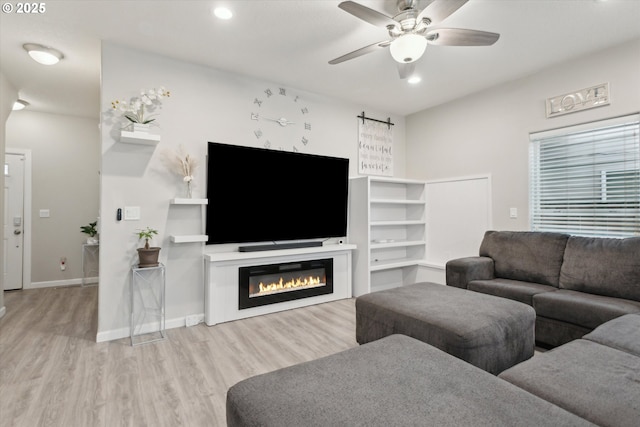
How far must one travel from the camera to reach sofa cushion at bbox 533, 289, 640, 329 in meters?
2.30

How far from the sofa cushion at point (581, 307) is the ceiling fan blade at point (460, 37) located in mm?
2027

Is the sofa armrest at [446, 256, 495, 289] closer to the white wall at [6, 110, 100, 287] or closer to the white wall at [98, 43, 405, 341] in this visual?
the white wall at [98, 43, 405, 341]

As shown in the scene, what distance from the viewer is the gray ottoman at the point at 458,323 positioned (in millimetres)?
1877

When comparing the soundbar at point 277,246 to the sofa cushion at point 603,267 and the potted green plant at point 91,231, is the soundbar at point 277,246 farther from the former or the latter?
the potted green plant at point 91,231

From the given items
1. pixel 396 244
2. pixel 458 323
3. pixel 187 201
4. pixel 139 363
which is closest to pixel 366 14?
pixel 458 323

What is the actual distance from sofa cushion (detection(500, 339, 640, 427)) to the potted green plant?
556 centimetres

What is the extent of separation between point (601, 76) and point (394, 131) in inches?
97.9

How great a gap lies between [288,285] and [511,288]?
2.30m

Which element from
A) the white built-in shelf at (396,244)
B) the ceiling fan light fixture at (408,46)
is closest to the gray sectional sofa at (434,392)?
the ceiling fan light fixture at (408,46)

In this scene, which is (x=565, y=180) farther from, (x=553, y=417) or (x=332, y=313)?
(x=553, y=417)

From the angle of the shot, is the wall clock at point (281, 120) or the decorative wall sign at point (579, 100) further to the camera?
the wall clock at point (281, 120)

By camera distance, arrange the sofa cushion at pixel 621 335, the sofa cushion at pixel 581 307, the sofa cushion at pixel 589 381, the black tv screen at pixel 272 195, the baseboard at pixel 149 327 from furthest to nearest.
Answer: the black tv screen at pixel 272 195
the baseboard at pixel 149 327
the sofa cushion at pixel 581 307
the sofa cushion at pixel 621 335
the sofa cushion at pixel 589 381

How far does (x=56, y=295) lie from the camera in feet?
14.5

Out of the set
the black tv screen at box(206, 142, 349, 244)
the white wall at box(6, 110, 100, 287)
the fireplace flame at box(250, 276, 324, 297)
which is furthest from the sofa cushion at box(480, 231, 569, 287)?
the white wall at box(6, 110, 100, 287)
